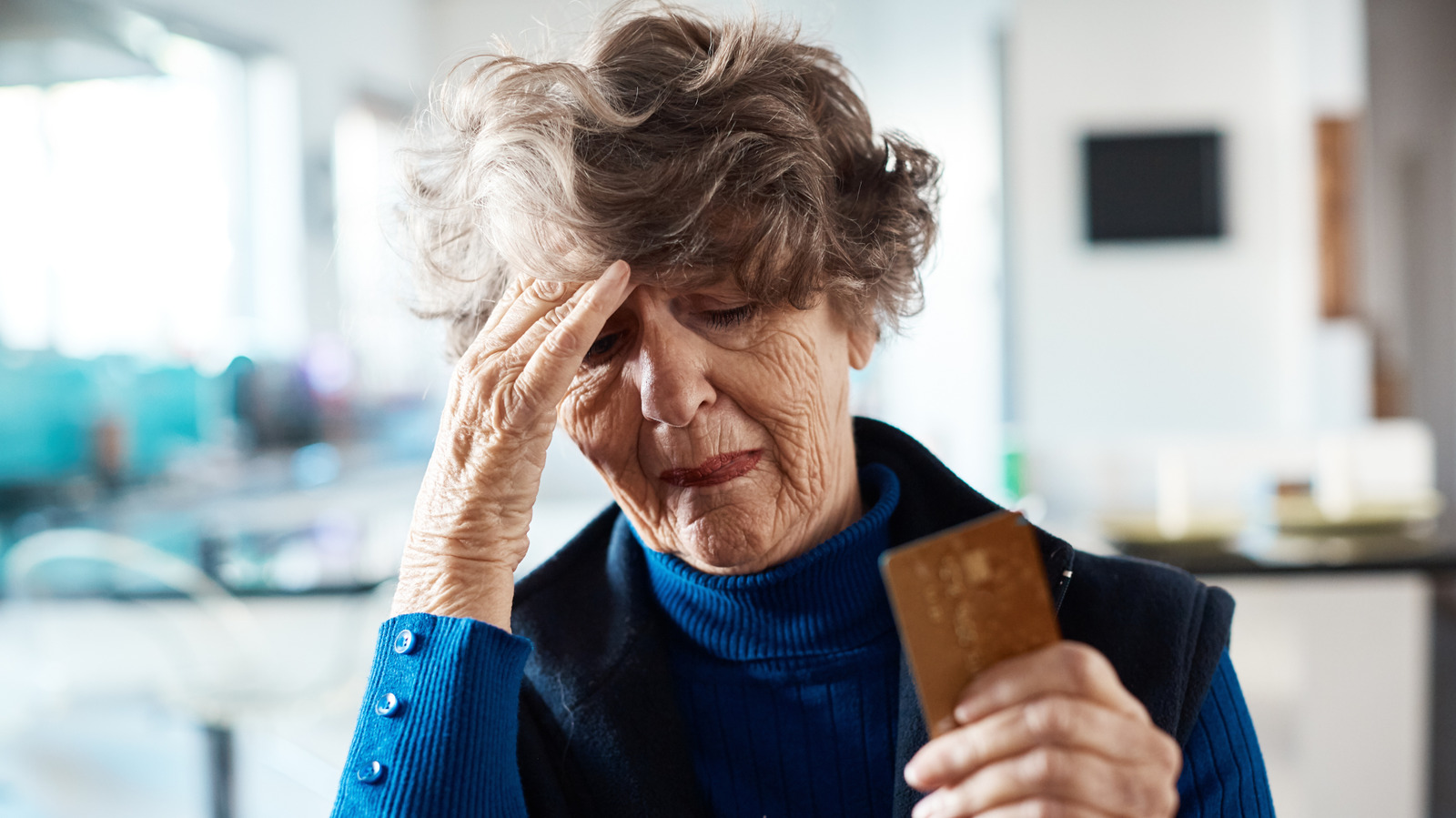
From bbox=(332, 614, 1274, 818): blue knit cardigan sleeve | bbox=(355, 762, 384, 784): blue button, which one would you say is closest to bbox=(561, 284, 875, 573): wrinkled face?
bbox=(332, 614, 1274, 818): blue knit cardigan sleeve

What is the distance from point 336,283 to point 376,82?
1.35 m

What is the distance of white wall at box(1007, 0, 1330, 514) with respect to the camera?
5.30 metres

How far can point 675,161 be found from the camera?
0.83m

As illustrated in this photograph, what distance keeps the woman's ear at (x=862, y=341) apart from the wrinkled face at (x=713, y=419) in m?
0.05

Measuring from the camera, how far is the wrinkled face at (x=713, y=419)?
0.86 m

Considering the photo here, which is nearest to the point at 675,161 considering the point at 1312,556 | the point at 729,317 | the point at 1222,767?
the point at 729,317

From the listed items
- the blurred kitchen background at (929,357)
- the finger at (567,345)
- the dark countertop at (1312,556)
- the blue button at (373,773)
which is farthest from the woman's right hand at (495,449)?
the dark countertop at (1312,556)

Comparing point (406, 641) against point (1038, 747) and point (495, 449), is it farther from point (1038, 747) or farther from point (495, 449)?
point (1038, 747)

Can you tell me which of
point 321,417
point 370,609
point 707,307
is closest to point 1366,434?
point 370,609

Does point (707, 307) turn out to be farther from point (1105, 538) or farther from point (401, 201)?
point (1105, 538)

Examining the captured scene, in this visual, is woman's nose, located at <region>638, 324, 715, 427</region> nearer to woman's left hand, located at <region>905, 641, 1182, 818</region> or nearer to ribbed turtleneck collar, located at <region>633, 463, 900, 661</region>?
ribbed turtleneck collar, located at <region>633, 463, 900, 661</region>

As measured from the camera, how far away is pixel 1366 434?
3447 mm

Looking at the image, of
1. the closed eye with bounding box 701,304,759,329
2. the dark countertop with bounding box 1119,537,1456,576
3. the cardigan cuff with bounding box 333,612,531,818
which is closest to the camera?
the cardigan cuff with bounding box 333,612,531,818

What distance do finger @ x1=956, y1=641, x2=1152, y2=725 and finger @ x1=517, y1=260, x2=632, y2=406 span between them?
370mm
